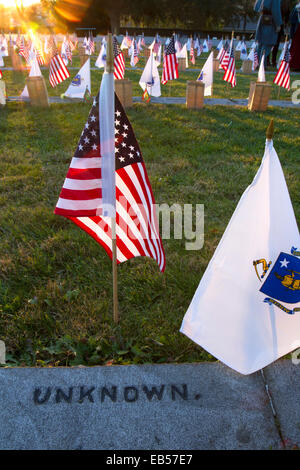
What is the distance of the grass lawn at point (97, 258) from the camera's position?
334 cm

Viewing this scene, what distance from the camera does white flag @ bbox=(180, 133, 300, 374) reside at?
8.60ft

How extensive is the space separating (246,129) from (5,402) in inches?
345

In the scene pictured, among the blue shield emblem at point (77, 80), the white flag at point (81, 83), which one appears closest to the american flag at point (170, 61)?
the white flag at point (81, 83)

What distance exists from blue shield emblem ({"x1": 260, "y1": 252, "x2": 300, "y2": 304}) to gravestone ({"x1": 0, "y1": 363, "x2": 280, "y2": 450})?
699 mm

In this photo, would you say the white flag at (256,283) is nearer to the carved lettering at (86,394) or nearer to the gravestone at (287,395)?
the gravestone at (287,395)

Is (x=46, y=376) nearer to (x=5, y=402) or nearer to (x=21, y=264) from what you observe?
(x=5, y=402)

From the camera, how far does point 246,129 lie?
9.74 metres

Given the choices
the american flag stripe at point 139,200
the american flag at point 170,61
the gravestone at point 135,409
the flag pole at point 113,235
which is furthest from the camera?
the american flag at point 170,61

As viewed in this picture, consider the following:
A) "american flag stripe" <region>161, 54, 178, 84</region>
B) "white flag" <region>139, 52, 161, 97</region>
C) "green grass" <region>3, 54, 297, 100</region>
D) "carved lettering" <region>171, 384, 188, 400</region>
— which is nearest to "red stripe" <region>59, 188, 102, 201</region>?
"carved lettering" <region>171, 384, 188, 400</region>

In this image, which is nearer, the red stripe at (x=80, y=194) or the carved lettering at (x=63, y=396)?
the carved lettering at (x=63, y=396)

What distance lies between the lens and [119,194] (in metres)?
3.01

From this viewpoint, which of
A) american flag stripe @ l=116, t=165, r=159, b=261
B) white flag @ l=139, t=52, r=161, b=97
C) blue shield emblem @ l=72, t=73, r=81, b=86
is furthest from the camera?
white flag @ l=139, t=52, r=161, b=97
